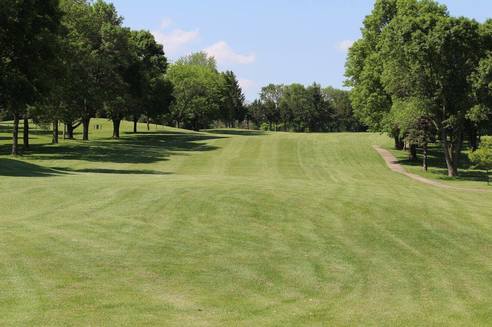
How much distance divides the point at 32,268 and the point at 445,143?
160 feet

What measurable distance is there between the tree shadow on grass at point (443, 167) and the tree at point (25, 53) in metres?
37.2

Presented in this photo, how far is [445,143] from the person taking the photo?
5453 cm

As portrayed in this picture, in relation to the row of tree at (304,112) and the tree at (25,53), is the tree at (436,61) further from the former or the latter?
the row of tree at (304,112)

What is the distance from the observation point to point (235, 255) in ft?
52.9

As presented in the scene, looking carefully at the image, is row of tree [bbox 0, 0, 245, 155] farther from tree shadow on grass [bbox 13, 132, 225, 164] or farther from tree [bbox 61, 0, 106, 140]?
tree shadow on grass [bbox 13, 132, 225, 164]

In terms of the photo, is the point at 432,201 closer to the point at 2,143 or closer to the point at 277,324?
the point at 277,324

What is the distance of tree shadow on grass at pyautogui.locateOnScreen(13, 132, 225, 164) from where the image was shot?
183 feet

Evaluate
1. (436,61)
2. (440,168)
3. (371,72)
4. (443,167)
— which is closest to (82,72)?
(371,72)

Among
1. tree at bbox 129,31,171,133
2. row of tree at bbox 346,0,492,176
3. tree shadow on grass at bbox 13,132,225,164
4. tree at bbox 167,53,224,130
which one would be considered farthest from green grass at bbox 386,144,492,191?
tree at bbox 167,53,224,130

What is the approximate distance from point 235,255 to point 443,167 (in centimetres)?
5161

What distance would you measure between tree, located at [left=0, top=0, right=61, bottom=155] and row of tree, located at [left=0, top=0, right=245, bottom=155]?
0.07 m

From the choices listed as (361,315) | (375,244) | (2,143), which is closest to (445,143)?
(375,244)

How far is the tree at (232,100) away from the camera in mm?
143625

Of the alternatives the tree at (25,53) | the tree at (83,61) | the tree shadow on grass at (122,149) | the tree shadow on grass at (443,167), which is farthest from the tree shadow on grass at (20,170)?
the tree shadow on grass at (443,167)
